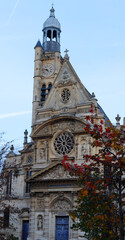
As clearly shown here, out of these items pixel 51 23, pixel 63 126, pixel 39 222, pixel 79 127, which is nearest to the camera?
pixel 39 222

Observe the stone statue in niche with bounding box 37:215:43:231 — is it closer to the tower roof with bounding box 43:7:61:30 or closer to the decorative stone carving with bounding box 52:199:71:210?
the decorative stone carving with bounding box 52:199:71:210

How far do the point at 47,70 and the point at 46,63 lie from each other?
101cm

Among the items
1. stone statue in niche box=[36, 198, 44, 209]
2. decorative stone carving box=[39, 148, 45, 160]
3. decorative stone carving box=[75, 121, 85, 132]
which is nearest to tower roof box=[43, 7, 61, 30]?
decorative stone carving box=[75, 121, 85, 132]

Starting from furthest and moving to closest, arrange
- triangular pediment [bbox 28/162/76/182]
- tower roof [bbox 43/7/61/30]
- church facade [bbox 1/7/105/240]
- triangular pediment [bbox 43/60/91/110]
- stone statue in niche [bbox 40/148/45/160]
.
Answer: tower roof [bbox 43/7/61/30] → triangular pediment [bbox 43/60/91/110] → stone statue in niche [bbox 40/148/45/160] → triangular pediment [bbox 28/162/76/182] → church facade [bbox 1/7/105/240]

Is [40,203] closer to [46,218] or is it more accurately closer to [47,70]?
[46,218]

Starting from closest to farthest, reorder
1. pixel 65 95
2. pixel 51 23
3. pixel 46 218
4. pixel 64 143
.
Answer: pixel 46 218, pixel 64 143, pixel 65 95, pixel 51 23

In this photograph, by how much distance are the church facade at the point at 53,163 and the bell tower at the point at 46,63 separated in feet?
31.7

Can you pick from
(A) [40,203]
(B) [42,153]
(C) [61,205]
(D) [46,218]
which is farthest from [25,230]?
(B) [42,153]

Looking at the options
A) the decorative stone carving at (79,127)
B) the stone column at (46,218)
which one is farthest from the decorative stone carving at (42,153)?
the decorative stone carving at (79,127)

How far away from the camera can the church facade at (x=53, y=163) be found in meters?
32.7

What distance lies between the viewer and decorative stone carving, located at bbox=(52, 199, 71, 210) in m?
32.7

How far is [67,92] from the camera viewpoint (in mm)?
36531

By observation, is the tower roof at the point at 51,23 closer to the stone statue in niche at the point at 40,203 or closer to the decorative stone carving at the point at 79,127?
the decorative stone carving at the point at 79,127

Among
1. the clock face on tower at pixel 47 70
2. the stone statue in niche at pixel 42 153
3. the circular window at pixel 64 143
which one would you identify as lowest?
the stone statue in niche at pixel 42 153
